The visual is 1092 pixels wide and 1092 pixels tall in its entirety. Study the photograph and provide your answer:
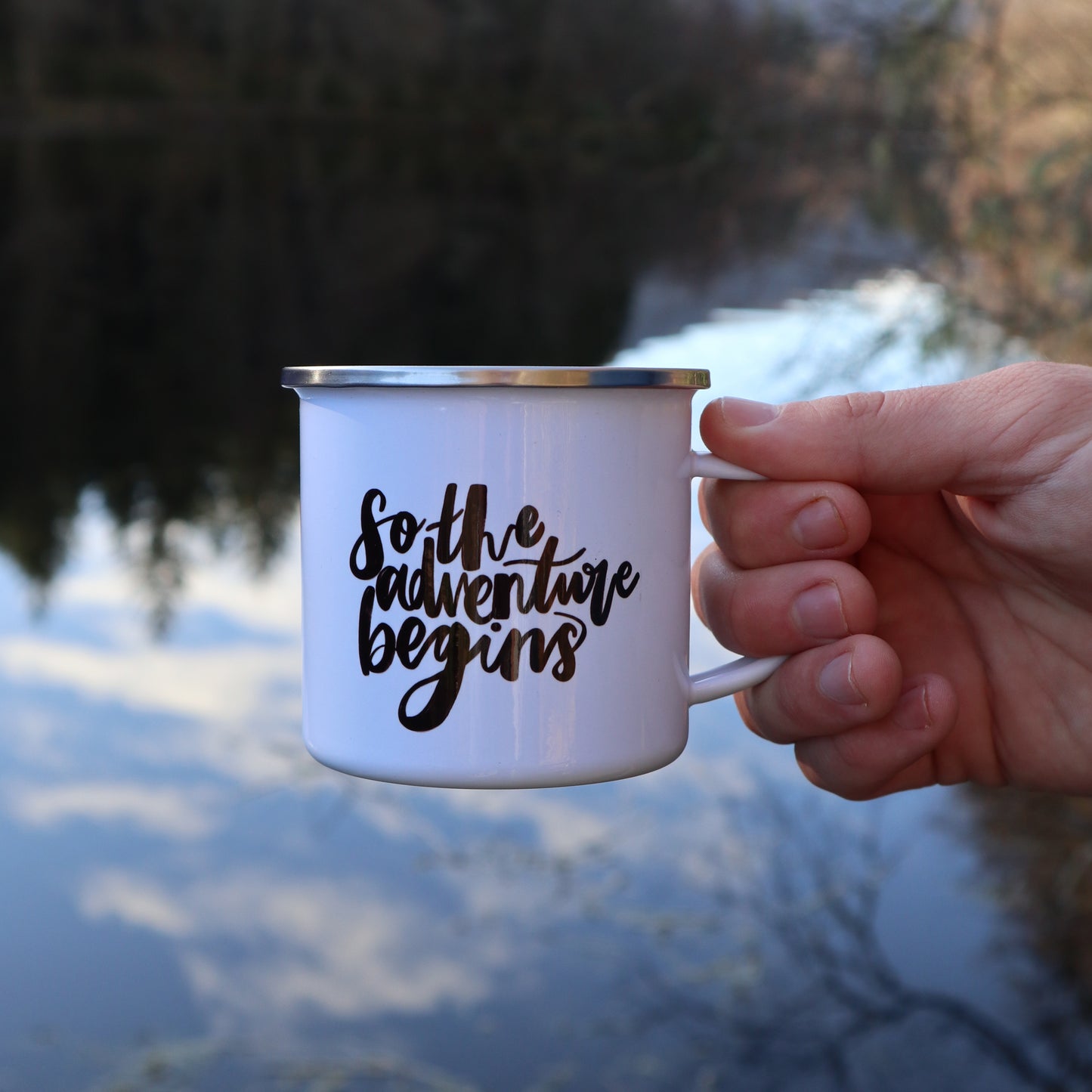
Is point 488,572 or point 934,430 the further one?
point 934,430

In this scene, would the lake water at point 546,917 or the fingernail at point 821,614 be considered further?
the lake water at point 546,917

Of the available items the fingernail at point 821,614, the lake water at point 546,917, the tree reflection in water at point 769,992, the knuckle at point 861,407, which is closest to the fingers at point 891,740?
the fingernail at point 821,614

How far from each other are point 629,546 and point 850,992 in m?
2.01

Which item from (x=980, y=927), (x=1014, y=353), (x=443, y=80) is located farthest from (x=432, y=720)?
(x=443, y=80)

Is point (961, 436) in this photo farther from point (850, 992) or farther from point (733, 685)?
point (850, 992)

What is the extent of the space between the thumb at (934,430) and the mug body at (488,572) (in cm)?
17

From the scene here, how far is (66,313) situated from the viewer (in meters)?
9.49

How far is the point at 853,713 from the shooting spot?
101 cm

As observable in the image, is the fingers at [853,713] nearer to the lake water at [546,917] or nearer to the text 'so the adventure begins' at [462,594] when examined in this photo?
the text 'so the adventure begins' at [462,594]

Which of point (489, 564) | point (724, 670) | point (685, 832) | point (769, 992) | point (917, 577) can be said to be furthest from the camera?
point (685, 832)

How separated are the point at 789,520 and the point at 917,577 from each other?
0.24 metres

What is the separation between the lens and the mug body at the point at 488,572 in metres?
0.75

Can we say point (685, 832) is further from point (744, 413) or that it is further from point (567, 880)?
point (744, 413)

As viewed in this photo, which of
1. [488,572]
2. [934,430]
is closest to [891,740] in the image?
[934,430]
